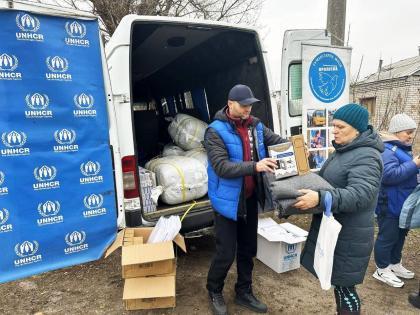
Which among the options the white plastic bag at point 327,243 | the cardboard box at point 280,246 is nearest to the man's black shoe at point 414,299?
the cardboard box at point 280,246

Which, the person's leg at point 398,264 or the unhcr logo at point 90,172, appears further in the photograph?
the person's leg at point 398,264

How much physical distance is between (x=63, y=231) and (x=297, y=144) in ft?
6.24

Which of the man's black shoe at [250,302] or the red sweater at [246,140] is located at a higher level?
the red sweater at [246,140]

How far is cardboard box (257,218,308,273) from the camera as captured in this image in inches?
134

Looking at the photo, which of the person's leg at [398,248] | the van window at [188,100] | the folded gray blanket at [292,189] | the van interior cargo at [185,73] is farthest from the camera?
the van window at [188,100]

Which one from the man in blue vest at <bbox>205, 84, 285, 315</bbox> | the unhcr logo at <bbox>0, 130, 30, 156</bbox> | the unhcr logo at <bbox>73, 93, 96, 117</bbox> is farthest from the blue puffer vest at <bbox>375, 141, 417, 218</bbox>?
the unhcr logo at <bbox>0, 130, 30, 156</bbox>

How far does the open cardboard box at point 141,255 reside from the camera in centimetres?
263

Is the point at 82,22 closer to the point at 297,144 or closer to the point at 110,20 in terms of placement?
the point at 297,144

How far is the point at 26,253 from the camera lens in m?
2.54

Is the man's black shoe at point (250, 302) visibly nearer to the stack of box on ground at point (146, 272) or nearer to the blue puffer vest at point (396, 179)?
the stack of box on ground at point (146, 272)

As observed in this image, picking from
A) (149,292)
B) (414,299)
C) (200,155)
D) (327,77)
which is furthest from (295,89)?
(149,292)

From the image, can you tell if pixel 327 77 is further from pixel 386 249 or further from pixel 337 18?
pixel 337 18

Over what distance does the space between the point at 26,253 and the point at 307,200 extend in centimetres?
206

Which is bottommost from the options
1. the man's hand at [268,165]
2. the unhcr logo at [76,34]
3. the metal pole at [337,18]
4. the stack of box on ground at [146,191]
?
the stack of box on ground at [146,191]
